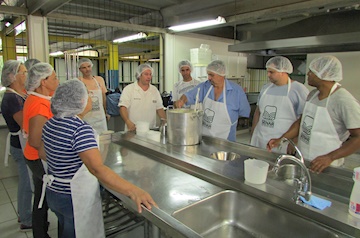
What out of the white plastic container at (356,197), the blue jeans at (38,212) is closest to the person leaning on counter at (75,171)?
the blue jeans at (38,212)

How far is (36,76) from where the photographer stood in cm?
164

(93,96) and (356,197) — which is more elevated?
(93,96)

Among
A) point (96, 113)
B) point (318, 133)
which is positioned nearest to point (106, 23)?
point (96, 113)

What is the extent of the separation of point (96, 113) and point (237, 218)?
2.27 meters

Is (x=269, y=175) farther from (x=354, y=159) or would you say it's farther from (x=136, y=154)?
(x=354, y=159)

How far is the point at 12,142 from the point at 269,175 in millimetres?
2069

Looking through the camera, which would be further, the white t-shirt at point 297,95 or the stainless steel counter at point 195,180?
the white t-shirt at point 297,95

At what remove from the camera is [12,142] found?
2223mm

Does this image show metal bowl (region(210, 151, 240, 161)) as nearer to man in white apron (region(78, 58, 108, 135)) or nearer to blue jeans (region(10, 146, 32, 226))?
blue jeans (region(10, 146, 32, 226))

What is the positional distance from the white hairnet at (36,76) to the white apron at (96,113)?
1368mm

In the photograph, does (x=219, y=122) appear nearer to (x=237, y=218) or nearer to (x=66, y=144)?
(x=237, y=218)

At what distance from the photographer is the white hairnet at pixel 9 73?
2.16 metres

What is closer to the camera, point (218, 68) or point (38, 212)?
point (38, 212)

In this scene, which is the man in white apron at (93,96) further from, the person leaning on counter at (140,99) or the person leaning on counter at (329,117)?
the person leaning on counter at (329,117)
